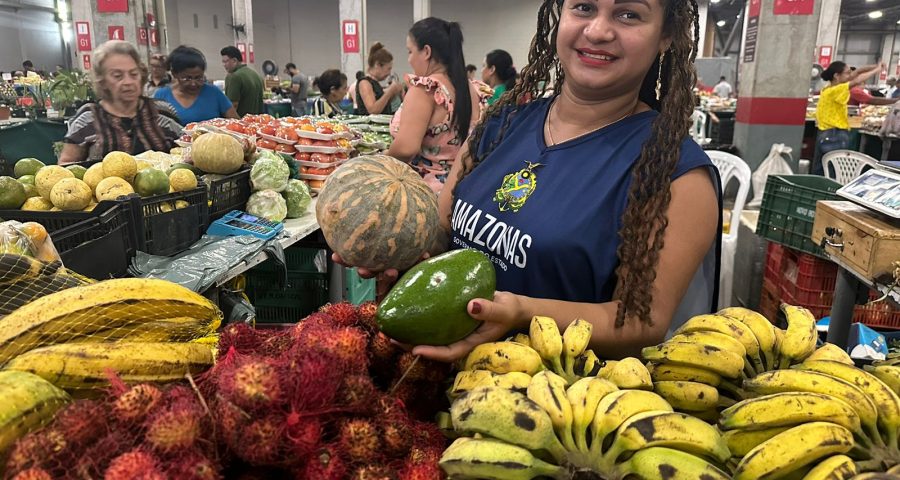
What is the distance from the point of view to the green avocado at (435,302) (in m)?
1.09

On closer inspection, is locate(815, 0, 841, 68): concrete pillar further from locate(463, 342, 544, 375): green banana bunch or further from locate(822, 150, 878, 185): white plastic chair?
locate(463, 342, 544, 375): green banana bunch

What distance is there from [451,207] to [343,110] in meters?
7.72

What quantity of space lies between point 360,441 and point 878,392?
83cm

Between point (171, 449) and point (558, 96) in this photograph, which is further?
point (558, 96)

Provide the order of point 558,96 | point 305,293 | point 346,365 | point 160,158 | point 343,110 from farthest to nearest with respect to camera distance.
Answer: point 343,110 < point 305,293 < point 160,158 < point 558,96 < point 346,365

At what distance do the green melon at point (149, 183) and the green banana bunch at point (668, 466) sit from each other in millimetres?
2465

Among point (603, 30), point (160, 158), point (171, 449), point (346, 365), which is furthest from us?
point (160, 158)

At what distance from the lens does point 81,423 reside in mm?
819

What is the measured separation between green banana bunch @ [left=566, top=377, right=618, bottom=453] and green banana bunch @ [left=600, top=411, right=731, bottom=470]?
43 mm

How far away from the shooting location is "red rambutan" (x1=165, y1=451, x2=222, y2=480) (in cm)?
75

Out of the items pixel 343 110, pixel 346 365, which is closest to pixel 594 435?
pixel 346 365

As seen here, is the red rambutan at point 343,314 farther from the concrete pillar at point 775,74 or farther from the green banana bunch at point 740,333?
the concrete pillar at point 775,74

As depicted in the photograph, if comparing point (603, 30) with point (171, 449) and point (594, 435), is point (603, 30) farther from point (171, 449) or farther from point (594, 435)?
point (171, 449)

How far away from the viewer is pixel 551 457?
857mm
